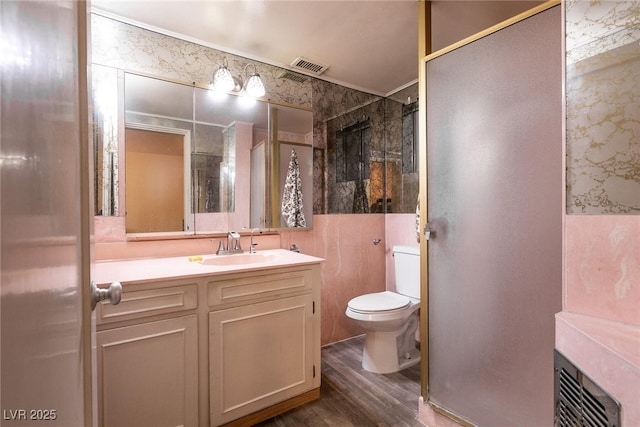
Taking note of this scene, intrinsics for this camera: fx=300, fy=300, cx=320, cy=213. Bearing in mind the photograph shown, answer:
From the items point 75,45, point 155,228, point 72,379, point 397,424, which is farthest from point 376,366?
point 75,45

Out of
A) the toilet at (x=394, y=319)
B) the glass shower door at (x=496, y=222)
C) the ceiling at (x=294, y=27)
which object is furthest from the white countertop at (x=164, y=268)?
the ceiling at (x=294, y=27)

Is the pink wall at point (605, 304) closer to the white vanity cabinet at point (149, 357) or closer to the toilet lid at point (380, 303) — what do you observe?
the toilet lid at point (380, 303)

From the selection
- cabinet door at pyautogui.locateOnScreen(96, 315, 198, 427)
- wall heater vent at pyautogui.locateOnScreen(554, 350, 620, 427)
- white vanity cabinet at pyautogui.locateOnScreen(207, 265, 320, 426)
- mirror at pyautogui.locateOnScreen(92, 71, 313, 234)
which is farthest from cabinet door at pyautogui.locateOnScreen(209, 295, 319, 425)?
wall heater vent at pyautogui.locateOnScreen(554, 350, 620, 427)

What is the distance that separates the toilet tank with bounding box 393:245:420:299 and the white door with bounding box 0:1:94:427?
208 cm

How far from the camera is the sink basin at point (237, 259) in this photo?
5.97ft

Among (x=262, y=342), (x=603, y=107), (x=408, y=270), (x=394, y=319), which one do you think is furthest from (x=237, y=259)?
(x=603, y=107)

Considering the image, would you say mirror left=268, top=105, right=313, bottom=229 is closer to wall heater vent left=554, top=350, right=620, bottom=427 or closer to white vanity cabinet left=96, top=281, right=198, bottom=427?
white vanity cabinet left=96, top=281, right=198, bottom=427

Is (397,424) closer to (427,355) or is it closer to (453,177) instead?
(427,355)

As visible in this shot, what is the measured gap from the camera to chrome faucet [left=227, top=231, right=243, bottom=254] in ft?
6.40

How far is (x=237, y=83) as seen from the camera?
2.05m

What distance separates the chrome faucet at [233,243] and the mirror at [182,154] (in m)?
0.08

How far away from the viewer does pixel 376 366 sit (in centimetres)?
211

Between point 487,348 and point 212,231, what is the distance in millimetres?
1649

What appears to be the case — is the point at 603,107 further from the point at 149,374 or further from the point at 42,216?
the point at 149,374
